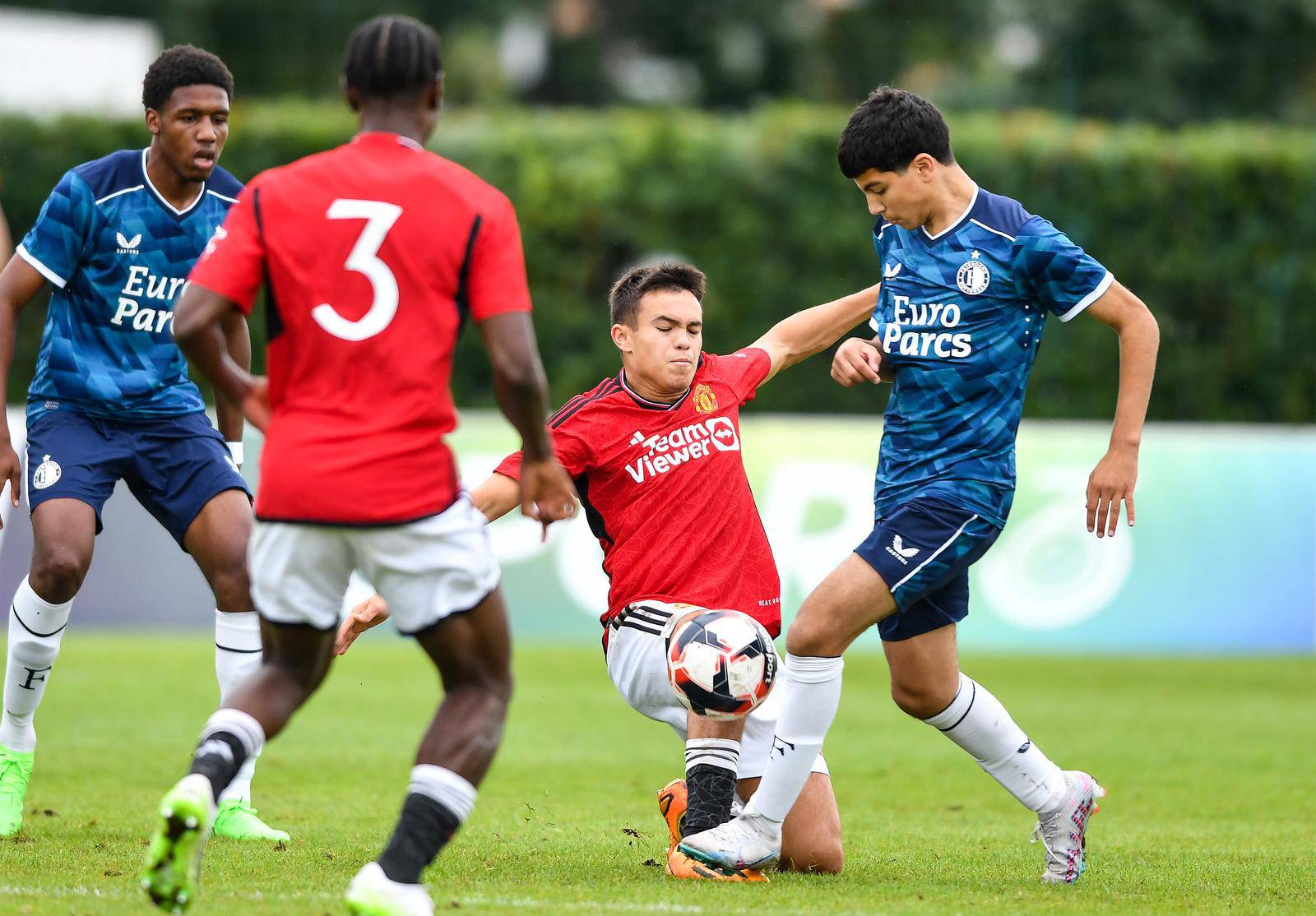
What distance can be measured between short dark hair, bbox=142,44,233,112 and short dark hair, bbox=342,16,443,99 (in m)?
1.93

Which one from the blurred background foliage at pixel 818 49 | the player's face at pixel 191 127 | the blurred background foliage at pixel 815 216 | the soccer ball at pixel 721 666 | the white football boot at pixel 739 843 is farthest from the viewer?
the blurred background foliage at pixel 818 49

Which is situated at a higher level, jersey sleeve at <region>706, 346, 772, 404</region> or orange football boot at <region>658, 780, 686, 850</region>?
jersey sleeve at <region>706, 346, 772, 404</region>

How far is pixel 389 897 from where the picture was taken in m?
4.00

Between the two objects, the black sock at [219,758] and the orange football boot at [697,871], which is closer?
the black sock at [219,758]

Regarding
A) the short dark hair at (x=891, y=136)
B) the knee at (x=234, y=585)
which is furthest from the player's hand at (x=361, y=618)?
the short dark hair at (x=891, y=136)

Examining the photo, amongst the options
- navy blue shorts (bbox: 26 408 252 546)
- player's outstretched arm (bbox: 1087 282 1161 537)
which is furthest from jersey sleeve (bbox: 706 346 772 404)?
navy blue shorts (bbox: 26 408 252 546)

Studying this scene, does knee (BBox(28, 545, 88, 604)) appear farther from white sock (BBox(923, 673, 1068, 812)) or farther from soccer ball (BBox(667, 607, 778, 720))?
white sock (BBox(923, 673, 1068, 812))

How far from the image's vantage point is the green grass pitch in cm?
514

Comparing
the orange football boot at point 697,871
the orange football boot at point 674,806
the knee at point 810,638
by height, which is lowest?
the orange football boot at point 697,871

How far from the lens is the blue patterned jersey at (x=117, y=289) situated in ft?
20.1

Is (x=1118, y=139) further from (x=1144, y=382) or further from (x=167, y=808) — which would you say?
(x=167, y=808)

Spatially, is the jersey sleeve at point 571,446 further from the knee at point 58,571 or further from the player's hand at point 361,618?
the knee at point 58,571

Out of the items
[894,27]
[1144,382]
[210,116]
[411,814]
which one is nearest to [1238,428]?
[1144,382]

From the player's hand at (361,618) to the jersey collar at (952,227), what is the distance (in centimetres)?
222
